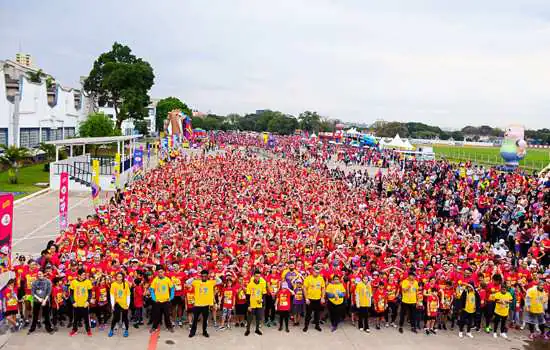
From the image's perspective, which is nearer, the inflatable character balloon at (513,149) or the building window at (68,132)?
the inflatable character balloon at (513,149)

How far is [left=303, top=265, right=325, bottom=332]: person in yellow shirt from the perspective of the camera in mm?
9570

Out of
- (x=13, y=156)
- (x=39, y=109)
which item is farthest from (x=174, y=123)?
(x=13, y=156)

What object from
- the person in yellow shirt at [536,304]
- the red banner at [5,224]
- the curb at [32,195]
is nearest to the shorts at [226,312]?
the red banner at [5,224]

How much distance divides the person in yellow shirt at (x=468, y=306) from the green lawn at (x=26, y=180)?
869 inches

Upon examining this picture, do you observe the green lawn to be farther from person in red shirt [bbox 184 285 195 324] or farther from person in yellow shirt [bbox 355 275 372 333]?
person in yellow shirt [bbox 355 275 372 333]

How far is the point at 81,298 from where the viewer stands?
8.84 metres

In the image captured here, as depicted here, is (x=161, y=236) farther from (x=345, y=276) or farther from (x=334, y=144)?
(x=334, y=144)

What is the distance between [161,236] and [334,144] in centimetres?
5337

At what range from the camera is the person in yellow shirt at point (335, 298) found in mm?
9578

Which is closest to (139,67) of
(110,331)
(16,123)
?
(16,123)

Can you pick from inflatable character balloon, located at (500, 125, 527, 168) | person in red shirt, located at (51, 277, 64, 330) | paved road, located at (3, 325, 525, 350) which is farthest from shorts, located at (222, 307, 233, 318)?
inflatable character balloon, located at (500, 125, 527, 168)

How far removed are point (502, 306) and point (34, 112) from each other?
134 ft

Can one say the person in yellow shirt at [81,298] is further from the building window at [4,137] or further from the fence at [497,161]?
the fence at [497,161]

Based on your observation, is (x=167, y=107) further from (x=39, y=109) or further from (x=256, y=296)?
(x=256, y=296)
